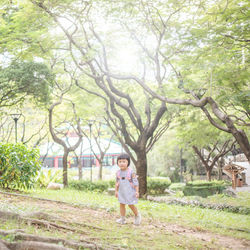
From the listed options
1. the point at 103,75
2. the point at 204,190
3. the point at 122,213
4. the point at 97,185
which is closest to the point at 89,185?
the point at 97,185

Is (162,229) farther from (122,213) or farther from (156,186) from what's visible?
(156,186)

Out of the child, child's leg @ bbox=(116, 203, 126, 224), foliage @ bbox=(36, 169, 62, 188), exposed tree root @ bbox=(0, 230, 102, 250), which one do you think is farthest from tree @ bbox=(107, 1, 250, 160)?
foliage @ bbox=(36, 169, 62, 188)

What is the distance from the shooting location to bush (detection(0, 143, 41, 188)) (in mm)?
9234

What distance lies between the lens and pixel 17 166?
9.28 meters

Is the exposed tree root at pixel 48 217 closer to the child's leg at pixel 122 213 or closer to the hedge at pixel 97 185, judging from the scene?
the child's leg at pixel 122 213

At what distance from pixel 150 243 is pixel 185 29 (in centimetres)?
832

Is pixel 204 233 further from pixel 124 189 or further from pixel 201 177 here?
pixel 201 177

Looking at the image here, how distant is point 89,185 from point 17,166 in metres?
9.40

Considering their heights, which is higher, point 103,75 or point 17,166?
point 103,75

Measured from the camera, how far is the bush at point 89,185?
18094 millimetres

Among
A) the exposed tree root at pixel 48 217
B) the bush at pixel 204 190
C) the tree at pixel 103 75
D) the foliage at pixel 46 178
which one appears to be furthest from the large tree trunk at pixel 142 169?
the exposed tree root at pixel 48 217

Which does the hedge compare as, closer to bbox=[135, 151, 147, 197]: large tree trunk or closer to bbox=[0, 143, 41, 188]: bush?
bbox=[135, 151, 147, 197]: large tree trunk

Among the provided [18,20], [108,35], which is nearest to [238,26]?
[108,35]

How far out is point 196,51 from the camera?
10992 mm
